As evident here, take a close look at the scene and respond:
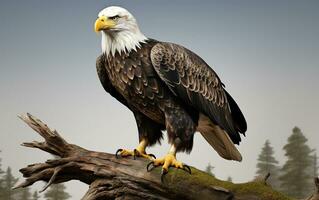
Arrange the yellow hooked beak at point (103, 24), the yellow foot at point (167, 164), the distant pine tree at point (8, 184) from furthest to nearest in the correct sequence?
the distant pine tree at point (8, 184), the yellow foot at point (167, 164), the yellow hooked beak at point (103, 24)

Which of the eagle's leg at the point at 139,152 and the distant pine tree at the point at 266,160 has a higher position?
the distant pine tree at the point at 266,160

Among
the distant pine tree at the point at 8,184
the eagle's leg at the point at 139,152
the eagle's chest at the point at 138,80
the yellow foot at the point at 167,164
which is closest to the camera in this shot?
the eagle's chest at the point at 138,80

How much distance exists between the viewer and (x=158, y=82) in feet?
19.3

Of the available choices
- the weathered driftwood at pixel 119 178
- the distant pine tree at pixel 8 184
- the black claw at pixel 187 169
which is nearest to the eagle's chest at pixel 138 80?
the black claw at pixel 187 169

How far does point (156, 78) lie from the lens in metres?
5.88

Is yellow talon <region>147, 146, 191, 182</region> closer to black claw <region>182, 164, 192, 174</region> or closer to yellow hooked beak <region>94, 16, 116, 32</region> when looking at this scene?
black claw <region>182, 164, 192, 174</region>

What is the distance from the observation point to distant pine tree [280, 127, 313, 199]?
12414 millimetres

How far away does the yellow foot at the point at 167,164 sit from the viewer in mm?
5914

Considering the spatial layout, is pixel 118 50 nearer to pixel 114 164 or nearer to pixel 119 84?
pixel 119 84

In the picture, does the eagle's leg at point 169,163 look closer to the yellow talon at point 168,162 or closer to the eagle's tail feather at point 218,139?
the yellow talon at point 168,162

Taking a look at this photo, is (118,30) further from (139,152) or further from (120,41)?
(139,152)

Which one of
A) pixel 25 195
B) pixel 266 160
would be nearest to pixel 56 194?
pixel 25 195

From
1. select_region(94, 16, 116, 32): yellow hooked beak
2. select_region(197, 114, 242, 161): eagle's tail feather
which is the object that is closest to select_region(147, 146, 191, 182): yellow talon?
select_region(197, 114, 242, 161): eagle's tail feather

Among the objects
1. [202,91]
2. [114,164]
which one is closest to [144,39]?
[202,91]
